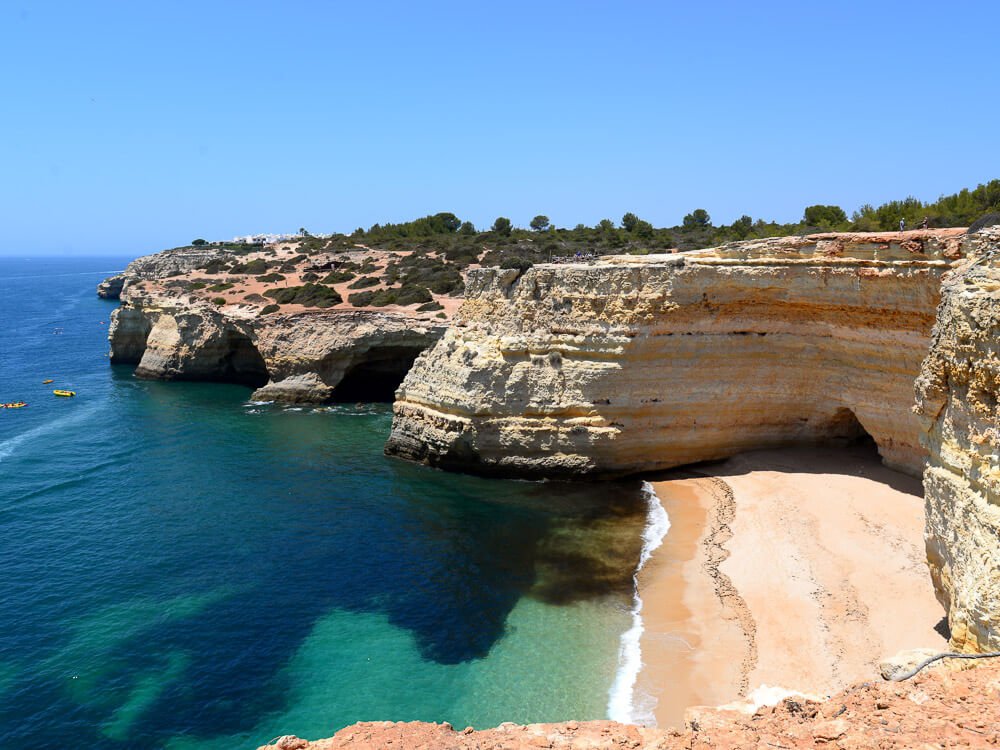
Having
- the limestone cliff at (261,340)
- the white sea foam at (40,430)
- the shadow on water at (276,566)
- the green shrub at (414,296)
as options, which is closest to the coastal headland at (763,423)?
Result: the shadow on water at (276,566)

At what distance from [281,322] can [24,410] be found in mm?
12769

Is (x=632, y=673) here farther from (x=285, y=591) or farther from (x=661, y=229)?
(x=661, y=229)

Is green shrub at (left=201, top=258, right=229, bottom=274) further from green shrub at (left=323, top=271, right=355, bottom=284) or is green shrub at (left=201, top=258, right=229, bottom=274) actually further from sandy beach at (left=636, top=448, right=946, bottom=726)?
sandy beach at (left=636, top=448, right=946, bottom=726)

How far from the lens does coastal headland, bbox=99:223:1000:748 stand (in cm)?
1041

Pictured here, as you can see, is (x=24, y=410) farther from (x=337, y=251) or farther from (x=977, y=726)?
(x=977, y=726)

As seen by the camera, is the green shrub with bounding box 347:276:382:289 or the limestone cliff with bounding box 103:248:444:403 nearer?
the limestone cliff with bounding box 103:248:444:403

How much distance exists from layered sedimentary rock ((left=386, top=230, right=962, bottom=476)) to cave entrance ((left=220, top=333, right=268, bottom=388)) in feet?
66.2

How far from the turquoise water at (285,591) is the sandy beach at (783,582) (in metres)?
1.20

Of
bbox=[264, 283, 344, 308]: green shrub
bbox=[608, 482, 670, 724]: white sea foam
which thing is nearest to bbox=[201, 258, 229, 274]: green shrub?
bbox=[264, 283, 344, 308]: green shrub

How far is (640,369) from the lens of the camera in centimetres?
2120

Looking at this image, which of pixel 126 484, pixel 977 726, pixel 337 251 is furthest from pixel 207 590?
pixel 337 251

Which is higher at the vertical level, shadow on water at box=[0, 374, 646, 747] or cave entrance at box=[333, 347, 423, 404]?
cave entrance at box=[333, 347, 423, 404]

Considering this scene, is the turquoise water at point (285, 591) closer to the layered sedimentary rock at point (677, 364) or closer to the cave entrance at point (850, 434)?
Answer: the layered sedimentary rock at point (677, 364)

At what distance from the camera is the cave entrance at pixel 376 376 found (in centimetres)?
3522
